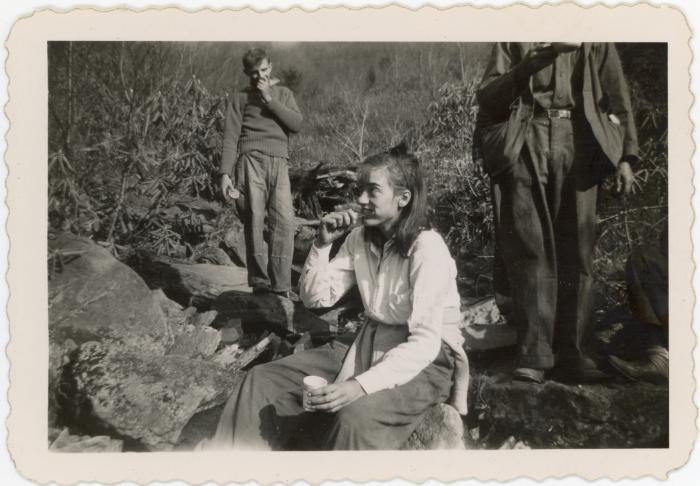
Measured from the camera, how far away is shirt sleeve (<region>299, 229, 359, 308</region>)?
4.24m

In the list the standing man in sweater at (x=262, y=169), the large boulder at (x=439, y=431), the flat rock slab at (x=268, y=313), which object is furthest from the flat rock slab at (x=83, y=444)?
the large boulder at (x=439, y=431)

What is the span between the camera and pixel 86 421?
4.50 metres

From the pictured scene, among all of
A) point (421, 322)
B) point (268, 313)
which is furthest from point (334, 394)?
point (268, 313)

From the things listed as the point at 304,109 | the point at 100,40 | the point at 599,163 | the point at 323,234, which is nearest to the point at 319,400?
the point at 323,234

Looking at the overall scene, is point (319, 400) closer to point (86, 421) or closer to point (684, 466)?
point (86, 421)

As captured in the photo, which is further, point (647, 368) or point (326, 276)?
point (647, 368)

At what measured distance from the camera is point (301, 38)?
474 cm

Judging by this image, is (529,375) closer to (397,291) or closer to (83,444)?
(397,291)

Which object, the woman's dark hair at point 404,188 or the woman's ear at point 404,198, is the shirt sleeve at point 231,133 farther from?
the woman's ear at point 404,198

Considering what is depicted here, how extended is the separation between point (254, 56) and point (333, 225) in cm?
140

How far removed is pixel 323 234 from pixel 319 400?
945mm

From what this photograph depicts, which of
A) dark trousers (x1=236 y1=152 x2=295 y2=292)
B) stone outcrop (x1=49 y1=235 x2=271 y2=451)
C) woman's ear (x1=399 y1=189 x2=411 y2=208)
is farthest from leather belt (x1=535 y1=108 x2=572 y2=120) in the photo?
stone outcrop (x1=49 y1=235 x2=271 y2=451)

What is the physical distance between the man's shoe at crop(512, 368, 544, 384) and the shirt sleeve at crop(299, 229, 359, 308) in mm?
1210

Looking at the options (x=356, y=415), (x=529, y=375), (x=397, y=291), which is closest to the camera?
(x=356, y=415)
